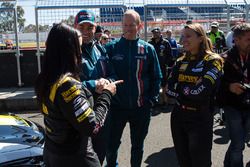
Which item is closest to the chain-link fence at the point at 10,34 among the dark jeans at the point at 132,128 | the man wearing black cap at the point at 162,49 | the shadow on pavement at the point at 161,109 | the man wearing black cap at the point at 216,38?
the man wearing black cap at the point at 162,49

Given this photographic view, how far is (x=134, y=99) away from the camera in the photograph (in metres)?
3.99

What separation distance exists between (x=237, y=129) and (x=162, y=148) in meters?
1.92

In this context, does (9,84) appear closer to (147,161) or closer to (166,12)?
(166,12)

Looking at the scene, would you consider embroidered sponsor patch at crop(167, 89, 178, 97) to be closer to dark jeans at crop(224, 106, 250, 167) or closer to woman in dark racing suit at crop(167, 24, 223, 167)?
woman in dark racing suit at crop(167, 24, 223, 167)

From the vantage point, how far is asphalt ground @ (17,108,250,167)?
504 centimetres

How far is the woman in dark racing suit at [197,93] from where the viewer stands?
3.40m

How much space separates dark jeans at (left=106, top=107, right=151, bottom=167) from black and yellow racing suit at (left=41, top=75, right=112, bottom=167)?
5.14ft

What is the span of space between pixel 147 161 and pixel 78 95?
3.06 m

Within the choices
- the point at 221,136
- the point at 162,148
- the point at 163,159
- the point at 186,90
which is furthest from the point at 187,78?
the point at 221,136

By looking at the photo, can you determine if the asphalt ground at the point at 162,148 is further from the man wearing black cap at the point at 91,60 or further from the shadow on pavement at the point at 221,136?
the man wearing black cap at the point at 91,60

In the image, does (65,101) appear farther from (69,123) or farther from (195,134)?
(195,134)

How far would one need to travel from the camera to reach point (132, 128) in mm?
4160

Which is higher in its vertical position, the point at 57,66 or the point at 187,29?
the point at 187,29

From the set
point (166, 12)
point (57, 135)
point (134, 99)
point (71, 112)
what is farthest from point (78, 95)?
point (166, 12)
